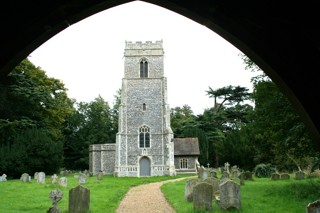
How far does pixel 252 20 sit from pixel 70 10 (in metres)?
1.04

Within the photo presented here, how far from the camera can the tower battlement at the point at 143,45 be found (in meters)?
38.3

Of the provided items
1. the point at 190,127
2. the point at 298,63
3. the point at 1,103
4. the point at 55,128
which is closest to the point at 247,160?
the point at 190,127

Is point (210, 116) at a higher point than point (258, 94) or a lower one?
higher

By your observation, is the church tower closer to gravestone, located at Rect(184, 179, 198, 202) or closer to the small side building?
the small side building

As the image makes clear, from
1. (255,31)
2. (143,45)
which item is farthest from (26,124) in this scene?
(255,31)

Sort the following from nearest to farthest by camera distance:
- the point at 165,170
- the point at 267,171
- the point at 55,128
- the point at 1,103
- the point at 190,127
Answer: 1. the point at 267,171
2. the point at 1,103
3. the point at 165,170
4. the point at 55,128
5. the point at 190,127

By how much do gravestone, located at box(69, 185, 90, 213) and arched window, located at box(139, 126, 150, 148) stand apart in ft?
82.0

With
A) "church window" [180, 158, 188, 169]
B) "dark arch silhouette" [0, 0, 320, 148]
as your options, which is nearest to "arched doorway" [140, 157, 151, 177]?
"church window" [180, 158, 188, 169]

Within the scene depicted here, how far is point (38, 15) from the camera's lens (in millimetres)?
2010

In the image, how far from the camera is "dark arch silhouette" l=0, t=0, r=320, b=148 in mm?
1988

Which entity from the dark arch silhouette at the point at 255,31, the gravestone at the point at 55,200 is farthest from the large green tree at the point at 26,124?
the dark arch silhouette at the point at 255,31

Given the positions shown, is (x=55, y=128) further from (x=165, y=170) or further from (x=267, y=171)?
(x=267, y=171)

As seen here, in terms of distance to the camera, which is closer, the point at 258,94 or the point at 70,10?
the point at 70,10

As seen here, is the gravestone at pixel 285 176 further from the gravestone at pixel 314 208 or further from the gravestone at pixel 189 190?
the gravestone at pixel 314 208
